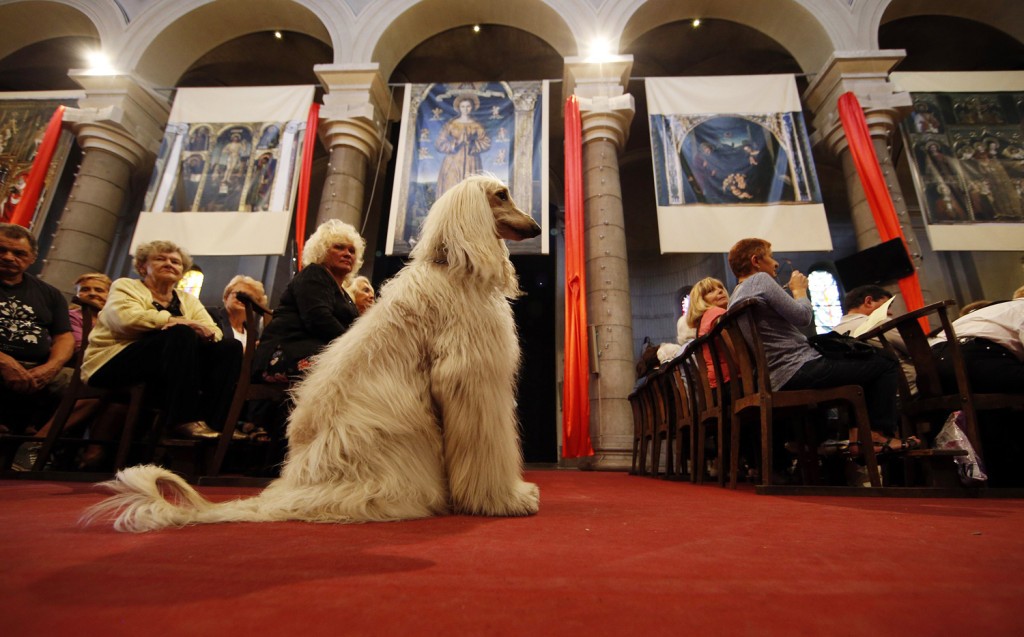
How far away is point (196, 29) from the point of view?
8469 millimetres

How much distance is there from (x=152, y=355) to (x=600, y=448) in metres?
4.62

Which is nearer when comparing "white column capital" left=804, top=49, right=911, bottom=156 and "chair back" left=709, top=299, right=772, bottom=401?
"chair back" left=709, top=299, right=772, bottom=401

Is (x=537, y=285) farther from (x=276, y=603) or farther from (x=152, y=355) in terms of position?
(x=276, y=603)

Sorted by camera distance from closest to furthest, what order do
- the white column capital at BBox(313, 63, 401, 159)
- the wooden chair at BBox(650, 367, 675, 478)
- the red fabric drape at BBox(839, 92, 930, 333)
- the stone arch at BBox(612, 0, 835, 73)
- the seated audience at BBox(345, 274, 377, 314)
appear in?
the seated audience at BBox(345, 274, 377, 314) < the wooden chair at BBox(650, 367, 675, 478) < the red fabric drape at BBox(839, 92, 930, 333) < the white column capital at BBox(313, 63, 401, 159) < the stone arch at BBox(612, 0, 835, 73)

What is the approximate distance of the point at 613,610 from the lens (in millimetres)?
734

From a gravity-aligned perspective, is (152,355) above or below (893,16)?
below

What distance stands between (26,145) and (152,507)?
9.22 metres

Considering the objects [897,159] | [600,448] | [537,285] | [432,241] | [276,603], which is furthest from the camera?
[897,159]

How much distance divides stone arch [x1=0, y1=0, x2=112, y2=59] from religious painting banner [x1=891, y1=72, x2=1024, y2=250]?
39.1ft

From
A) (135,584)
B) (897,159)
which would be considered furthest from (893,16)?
(135,584)

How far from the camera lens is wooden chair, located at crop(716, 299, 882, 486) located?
2553 millimetres

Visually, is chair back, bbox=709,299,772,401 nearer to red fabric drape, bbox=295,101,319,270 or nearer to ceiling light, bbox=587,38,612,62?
red fabric drape, bbox=295,101,319,270

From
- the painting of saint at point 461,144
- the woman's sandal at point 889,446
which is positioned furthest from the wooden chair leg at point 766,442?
the painting of saint at point 461,144

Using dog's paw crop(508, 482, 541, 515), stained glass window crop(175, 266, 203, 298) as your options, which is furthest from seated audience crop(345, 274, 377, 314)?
stained glass window crop(175, 266, 203, 298)
